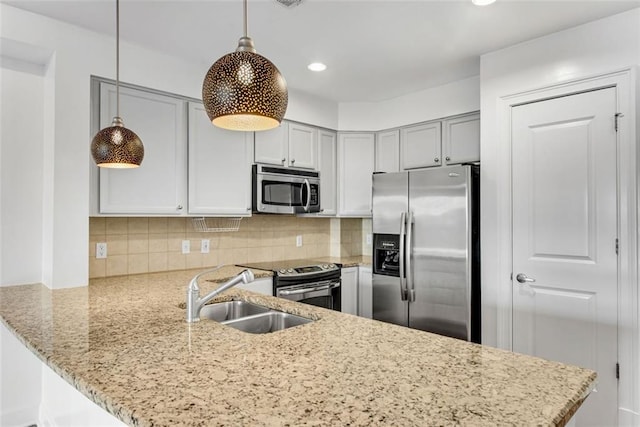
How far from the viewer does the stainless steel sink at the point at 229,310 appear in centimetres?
208

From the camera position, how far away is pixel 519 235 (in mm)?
2561

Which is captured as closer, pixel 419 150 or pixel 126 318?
pixel 126 318

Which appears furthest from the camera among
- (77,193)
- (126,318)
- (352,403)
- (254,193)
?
(254,193)

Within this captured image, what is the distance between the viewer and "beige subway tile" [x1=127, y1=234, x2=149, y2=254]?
2.86 m

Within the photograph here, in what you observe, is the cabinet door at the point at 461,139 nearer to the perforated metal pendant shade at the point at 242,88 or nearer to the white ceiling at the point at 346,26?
the white ceiling at the point at 346,26

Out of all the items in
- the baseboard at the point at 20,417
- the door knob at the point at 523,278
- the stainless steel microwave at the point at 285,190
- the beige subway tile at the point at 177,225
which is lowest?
the baseboard at the point at 20,417

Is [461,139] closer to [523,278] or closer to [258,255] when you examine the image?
[523,278]

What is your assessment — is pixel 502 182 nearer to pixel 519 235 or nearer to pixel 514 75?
pixel 519 235

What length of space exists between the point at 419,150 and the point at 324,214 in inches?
42.8

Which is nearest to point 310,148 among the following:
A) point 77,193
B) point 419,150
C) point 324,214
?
point 324,214

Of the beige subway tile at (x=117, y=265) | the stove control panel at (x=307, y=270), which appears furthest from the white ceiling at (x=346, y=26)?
the stove control panel at (x=307, y=270)

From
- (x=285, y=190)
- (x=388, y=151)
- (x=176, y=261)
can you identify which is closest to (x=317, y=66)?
(x=285, y=190)

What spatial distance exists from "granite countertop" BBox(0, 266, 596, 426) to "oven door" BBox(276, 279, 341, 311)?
1.42m

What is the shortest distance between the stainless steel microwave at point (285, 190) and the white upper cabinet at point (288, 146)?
0.08 meters
